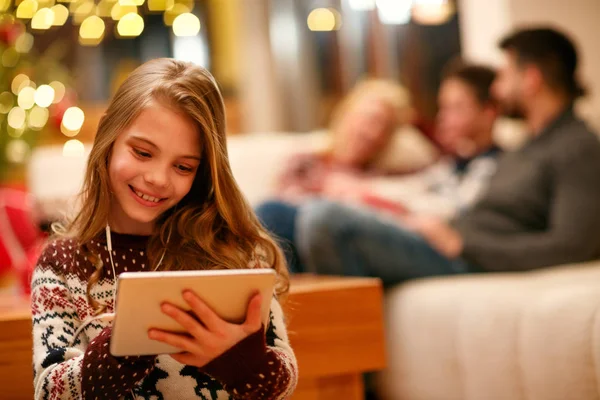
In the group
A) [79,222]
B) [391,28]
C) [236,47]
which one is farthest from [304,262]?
[236,47]

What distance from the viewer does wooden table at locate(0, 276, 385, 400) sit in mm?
1544

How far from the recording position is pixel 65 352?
940 mm

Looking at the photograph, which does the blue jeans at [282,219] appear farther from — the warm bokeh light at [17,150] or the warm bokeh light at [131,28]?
the warm bokeh light at [131,28]

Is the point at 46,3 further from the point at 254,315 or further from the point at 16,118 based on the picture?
the point at 254,315

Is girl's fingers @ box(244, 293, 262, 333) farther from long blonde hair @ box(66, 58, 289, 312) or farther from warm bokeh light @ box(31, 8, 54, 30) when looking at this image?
warm bokeh light @ box(31, 8, 54, 30)

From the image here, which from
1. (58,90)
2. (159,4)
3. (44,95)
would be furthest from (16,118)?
(159,4)

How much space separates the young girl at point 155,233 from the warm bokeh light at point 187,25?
542 centimetres

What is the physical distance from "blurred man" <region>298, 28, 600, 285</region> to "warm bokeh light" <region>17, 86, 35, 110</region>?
0.95 metres

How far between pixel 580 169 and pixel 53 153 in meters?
1.79

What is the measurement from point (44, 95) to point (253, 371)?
1876 millimetres

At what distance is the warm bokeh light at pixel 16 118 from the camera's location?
7.73ft

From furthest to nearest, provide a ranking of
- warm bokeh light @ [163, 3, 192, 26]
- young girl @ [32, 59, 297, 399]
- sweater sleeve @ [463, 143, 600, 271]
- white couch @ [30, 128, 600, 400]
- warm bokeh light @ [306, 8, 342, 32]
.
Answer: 1. warm bokeh light @ [163, 3, 192, 26]
2. warm bokeh light @ [306, 8, 342, 32]
3. sweater sleeve @ [463, 143, 600, 271]
4. white couch @ [30, 128, 600, 400]
5. young girl @ [32, 59, 297, 399]

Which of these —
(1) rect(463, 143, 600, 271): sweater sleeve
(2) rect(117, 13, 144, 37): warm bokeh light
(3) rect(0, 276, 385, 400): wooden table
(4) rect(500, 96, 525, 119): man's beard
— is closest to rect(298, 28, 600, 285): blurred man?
(1) rect(463, 143, 600, 271): sweater sleeve

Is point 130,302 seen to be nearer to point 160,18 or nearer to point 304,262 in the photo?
point 304,262
